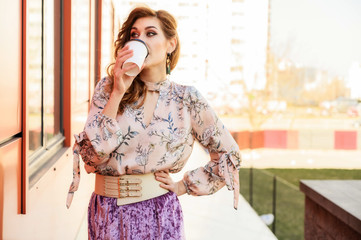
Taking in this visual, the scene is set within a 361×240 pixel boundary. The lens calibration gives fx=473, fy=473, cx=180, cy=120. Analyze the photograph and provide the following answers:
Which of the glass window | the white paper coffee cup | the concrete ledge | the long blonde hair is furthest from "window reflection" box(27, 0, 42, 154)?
the concrete ledge

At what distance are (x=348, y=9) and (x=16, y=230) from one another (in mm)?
41570

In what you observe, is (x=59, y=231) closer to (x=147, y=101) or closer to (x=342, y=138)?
(x=147, y=101)

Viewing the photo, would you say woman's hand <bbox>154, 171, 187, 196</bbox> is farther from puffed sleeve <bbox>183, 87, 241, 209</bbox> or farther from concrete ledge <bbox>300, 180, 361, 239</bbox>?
concrete ledge <bbox>300, 180, 361, 239</bbox>

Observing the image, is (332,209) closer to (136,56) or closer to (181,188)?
(181,188)

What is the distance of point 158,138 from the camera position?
1.33 meters

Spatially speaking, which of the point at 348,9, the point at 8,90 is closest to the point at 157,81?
the point at 8,90

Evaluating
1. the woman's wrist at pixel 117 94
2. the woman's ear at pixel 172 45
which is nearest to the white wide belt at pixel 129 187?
the woman's wrist at pixel 117 94

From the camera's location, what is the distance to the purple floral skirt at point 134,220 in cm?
134

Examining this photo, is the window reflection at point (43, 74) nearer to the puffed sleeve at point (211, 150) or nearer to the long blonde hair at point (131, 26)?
the long blonde hair at point (131, 26)

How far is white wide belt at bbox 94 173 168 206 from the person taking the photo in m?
1.34

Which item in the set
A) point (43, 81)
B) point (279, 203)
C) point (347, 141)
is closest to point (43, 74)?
point (43, 81)

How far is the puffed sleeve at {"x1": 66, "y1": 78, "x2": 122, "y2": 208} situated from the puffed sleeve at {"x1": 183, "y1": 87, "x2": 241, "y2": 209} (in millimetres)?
251

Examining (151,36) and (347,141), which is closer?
(151,36)

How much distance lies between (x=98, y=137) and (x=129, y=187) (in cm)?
18
